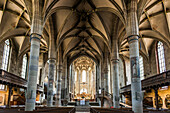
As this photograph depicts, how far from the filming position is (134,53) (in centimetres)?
1344

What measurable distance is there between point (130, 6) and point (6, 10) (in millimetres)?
13808

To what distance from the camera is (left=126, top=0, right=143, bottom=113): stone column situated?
40.9 feet

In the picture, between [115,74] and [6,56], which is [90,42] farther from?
[6,56]

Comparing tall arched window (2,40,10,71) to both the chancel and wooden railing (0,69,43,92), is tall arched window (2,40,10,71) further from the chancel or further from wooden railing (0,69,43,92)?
wooden railing (0,69,43,92)

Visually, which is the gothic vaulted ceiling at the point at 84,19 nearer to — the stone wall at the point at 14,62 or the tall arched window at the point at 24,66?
the stone wall at the point at 14,62

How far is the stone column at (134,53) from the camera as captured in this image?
12.5 metres

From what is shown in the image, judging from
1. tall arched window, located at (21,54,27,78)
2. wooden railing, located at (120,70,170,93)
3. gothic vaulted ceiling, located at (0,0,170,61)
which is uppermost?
gothic vaulted ceiling, located at (0,0,170,61)

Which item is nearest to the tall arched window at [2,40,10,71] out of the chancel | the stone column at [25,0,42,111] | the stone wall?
the chancel

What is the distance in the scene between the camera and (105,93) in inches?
1046

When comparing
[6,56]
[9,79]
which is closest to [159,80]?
[9,79]

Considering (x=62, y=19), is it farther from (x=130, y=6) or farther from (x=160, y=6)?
(x=160, y=6)

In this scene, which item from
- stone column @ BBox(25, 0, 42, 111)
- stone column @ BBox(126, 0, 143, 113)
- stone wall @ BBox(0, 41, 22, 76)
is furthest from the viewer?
stone wall @ BBox(0, 41, 22, 76)

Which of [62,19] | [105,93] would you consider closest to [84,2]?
[62,19]

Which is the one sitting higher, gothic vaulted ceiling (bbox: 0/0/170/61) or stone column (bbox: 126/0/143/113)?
gothic vaulted ceiling (bbox: 0/0/170/61)
